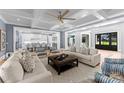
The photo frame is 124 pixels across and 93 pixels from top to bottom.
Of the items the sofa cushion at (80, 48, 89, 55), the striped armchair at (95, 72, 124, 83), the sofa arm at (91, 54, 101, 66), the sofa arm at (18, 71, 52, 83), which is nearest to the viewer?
the striped armchair at (95, 72, 124, 83)

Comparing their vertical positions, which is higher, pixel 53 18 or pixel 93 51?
pixel 53 18

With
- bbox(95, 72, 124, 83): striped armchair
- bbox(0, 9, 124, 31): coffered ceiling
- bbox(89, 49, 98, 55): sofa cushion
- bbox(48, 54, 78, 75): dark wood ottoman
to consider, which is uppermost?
bbox(0, 9, 124, 31): coffered ceiling

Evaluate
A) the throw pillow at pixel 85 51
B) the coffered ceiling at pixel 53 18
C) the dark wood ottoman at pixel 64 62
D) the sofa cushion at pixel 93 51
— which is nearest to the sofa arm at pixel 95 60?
the sofa cushion at pixel 93 51

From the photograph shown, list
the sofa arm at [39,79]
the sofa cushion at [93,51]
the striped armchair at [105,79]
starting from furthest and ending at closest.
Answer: the sofa cushion at [93,51]
the sofa arm at [39,79]
the striped armchair at [105,79]

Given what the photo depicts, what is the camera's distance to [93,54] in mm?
3371

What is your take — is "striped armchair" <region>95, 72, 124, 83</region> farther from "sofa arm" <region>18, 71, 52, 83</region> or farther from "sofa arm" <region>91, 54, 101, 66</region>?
"sofa arm" <region>91, 54, 101, 66</region>

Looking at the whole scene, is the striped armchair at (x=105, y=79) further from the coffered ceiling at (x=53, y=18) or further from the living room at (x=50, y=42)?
the coffered ceiling at (x=53, y=18)

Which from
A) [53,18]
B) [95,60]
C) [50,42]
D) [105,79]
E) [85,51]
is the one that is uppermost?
[53,18]

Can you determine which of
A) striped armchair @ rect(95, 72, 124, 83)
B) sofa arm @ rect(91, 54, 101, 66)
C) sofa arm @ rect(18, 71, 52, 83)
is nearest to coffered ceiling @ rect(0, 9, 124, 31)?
sofa arm @ rect(91, 54, 101, 66)

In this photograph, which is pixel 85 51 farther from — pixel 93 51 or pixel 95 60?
pixel 95 60

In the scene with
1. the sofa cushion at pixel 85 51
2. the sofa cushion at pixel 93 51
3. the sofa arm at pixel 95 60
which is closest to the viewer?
the sofa arm at pixel 95 60

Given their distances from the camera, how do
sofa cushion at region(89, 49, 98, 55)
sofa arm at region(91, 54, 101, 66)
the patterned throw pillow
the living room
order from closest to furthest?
the patterned throw pillow
the living room
sofa arm at region(91, 54, 101, 66)
sofa cushion at region(89, 49, 98, 55)

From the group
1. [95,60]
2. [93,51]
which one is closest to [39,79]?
[95,60]
